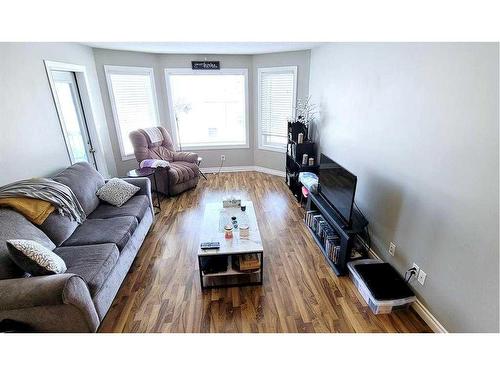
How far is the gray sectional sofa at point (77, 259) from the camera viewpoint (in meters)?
1.39

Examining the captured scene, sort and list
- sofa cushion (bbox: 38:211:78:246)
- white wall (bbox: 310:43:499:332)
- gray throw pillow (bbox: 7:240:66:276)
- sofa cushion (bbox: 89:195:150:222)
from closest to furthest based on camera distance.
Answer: white wall (bbox: 310:43:499:332)
gray throw pillow (bbox: 7:240:66:276)
sofa cushion (bbox: 38:211:78:246)
sofa cushion (bbox: 89:195:150:222)

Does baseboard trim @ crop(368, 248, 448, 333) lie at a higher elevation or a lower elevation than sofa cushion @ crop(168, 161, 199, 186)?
lower

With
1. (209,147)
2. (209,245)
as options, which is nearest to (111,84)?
(209,147)

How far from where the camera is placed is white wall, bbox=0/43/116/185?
2125 mm

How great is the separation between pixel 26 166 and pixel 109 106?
2.00 m

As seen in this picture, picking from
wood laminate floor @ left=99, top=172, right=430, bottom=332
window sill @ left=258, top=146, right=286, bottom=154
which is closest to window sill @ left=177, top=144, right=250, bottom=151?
window sill @ left=258, top=146, right=286, bottom=154

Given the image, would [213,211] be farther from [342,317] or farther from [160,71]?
[160,71]

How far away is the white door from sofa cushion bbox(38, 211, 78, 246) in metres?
1.24

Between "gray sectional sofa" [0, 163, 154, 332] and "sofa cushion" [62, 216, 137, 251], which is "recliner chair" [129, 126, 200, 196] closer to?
"gray sectional sofa" [0, 163, 154, 332]

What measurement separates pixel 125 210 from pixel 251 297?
5.32 feet

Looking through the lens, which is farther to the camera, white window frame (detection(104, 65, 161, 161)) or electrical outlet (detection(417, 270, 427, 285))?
white window frame (detection(104, 65, 161, 161))

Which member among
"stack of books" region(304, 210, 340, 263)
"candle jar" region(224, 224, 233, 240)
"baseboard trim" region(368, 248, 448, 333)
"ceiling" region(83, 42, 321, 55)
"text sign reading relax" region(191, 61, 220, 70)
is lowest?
"baseboard trim" region(368, 248, 448, 333)
